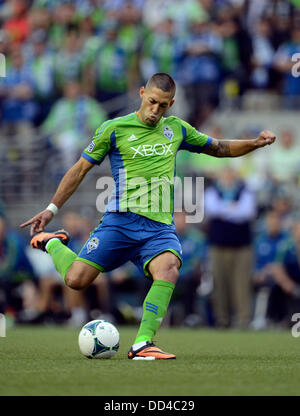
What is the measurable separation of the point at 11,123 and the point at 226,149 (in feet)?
34.1

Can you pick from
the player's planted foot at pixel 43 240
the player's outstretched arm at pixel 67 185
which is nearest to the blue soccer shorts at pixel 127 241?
the player's outstretched arm at pixel 67 185

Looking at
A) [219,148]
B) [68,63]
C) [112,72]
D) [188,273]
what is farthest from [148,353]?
[68,63]

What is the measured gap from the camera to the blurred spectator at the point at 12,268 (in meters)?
14.3

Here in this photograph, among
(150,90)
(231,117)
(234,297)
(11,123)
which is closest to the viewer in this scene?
(150,90)

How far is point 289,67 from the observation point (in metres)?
16.8

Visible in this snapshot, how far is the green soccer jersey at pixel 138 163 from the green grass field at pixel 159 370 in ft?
4.32

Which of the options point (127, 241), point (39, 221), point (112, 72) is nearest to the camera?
point (127, 241)

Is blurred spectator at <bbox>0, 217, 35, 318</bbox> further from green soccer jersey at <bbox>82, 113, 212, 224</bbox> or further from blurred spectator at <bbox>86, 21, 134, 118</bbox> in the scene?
green soccer jersey at <bbox>82, 113, 212, 224</bbox>

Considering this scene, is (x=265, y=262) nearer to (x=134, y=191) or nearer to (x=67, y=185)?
(x=134, y=191)

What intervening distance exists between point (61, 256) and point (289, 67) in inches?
384

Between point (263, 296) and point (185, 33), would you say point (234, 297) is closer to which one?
point (263, 296)

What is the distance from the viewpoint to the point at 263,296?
14438 millimetres

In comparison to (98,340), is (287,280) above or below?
above

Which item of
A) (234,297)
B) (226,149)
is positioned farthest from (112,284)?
(226,149)
